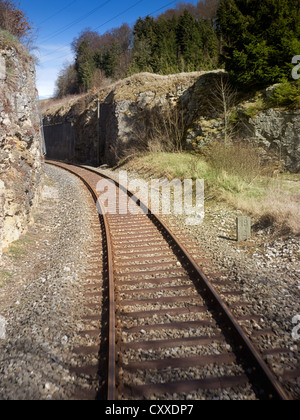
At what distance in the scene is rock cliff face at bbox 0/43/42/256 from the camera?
648 cm

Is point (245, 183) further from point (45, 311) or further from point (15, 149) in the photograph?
point (45, 311)

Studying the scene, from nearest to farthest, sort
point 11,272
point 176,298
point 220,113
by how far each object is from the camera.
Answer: point 176,298 < point 11,272 < point 220,113

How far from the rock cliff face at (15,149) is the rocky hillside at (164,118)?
9158 mm

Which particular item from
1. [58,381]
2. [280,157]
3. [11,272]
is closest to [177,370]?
[58,381]

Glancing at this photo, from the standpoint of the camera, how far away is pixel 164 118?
17.9m

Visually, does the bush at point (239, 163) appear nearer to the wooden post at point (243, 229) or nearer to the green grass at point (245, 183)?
the green grass at point (245, 183)

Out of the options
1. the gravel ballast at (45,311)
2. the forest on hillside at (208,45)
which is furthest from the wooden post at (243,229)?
the forest on hillside at (208,45)

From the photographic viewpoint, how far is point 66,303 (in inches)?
175

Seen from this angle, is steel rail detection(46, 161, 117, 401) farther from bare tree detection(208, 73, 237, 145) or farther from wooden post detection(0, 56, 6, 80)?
bare tree detection(208, 73, 237, 145)

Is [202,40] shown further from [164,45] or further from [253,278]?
[253,278]

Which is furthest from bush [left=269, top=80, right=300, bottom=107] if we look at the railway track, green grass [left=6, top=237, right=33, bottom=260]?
green grass [left=6, top=237, right=33, bottom=260]

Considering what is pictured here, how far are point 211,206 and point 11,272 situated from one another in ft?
20.9

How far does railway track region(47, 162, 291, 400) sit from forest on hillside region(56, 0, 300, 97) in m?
12.4

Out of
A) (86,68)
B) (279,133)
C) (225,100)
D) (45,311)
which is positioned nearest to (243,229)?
(45,311)
